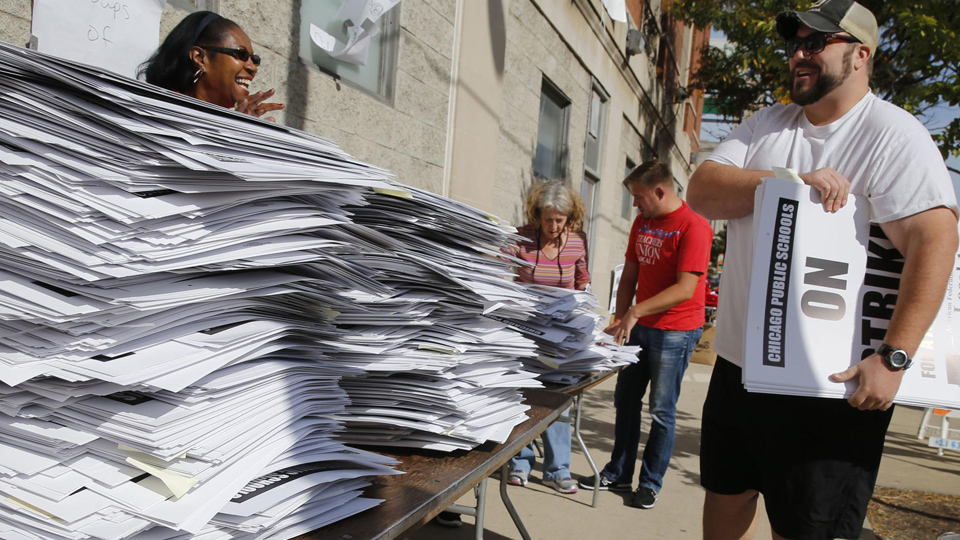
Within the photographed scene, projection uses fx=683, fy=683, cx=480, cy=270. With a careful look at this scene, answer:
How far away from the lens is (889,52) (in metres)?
7.52

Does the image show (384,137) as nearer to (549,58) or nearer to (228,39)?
(228,39)

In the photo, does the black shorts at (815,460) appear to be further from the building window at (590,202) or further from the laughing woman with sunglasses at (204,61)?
the building window at (590,202)

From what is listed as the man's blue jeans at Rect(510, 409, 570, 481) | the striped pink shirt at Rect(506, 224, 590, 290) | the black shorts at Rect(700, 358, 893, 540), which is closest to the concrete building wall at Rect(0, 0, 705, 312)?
the striped pink shirt at Rect(506, 224, 590, 290)

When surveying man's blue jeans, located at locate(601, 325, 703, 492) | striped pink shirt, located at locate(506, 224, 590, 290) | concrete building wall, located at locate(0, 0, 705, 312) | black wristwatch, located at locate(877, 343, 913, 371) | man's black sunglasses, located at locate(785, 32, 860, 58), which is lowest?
man's blue jeans, located at locate(601, 325, 703, 492)

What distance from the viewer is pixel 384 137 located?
4488mm

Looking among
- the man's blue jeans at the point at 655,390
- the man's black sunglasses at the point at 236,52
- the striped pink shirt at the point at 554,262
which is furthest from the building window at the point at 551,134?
the man's black sunglasses at the point at 236,52

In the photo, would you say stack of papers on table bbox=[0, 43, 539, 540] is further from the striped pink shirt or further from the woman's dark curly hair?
the striped pink shirt

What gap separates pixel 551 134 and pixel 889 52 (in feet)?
12.5

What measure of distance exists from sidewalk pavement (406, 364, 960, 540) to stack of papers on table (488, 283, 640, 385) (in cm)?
79

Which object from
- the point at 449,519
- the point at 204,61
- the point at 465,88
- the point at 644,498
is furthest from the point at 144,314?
the point at 465,88

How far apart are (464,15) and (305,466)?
4.85 metres

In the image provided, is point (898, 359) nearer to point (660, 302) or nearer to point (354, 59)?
point (660, 302)

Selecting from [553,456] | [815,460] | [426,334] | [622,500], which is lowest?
[622,500]

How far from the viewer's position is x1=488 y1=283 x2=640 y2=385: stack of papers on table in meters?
2.51
